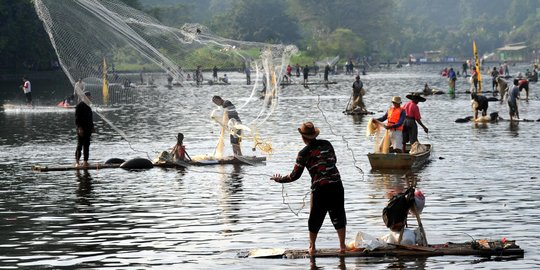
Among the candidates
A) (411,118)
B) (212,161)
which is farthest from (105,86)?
(411,118)

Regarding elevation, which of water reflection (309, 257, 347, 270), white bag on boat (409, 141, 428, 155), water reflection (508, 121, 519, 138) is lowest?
water reflection (508, 121, 519, 138)

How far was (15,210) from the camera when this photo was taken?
80.5ft

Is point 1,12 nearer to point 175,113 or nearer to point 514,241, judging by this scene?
point 175,113

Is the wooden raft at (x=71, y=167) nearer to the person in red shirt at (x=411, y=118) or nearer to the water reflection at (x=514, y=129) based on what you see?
the person in red shirt at (x=411, y=118)

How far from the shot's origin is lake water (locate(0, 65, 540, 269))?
62.5ft

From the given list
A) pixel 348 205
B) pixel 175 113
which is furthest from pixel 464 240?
pixel 175 113

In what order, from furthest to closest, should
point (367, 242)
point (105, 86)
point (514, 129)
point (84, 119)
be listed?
1. point (514, 129)
2. point (105, 86)
3. point (84, 119)
4. point (367, 242)

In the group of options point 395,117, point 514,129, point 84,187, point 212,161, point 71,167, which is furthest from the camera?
point 514,129

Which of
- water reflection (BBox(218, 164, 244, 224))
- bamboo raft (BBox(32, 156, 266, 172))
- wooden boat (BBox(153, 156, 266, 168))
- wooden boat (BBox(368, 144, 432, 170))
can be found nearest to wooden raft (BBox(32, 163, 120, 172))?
bamboo raft (BBox(32, 156, 266, 172))

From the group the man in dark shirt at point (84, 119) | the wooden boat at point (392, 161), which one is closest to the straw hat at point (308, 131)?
the wooden boat at point (392, 161)

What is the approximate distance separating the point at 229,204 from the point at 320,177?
677 centimetres

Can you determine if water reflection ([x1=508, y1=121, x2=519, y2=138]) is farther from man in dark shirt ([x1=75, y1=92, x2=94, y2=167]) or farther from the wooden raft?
man in dark shirt ([x1=75, y1=92, x2=94, y2=167])

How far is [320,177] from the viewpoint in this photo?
59.8 feet

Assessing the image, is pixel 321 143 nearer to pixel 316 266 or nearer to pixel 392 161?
pixel 316 266
